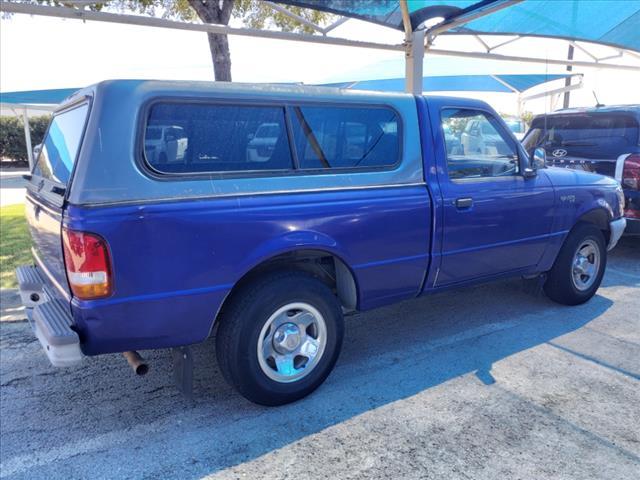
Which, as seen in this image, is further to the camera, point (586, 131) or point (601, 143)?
point (586, 131)

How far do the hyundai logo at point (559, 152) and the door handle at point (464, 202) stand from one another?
Result: 401 cm

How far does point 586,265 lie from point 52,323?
4713 mm

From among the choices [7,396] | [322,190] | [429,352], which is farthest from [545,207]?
[7,396]

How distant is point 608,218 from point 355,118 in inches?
123

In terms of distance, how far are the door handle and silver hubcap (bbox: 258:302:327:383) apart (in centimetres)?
140

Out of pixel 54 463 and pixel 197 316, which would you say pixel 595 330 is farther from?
pixel 54 463

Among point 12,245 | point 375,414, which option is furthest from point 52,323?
point 12,245

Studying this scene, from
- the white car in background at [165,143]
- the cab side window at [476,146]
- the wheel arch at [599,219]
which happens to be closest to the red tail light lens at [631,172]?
the wheel arch at [599,219]

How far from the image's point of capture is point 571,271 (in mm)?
4820

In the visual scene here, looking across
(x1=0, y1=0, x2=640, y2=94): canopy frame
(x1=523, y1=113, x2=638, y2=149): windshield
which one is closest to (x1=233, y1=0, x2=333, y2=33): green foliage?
(x1=0, y1=0, x2=640, y2=94): canopy frame

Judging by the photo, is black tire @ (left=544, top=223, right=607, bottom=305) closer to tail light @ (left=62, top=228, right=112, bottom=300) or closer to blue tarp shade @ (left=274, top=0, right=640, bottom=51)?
blue tarp shade @ (left=274, top=0, right=640, bottom=51)

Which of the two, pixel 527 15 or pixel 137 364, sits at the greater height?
pixel 527 15

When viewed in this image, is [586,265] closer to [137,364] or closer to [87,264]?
[137,364]

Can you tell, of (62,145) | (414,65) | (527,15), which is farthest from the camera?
(527,15)
